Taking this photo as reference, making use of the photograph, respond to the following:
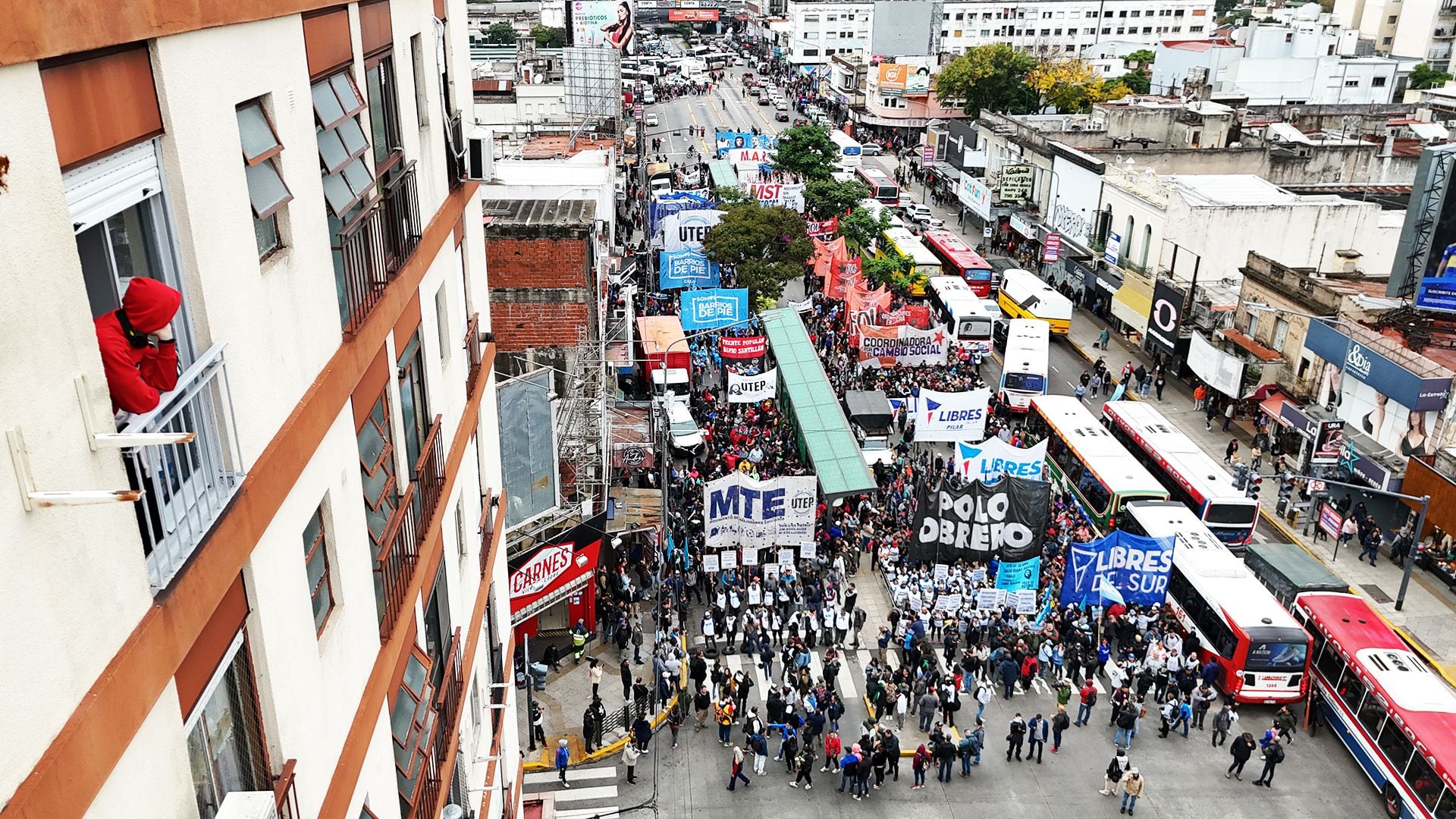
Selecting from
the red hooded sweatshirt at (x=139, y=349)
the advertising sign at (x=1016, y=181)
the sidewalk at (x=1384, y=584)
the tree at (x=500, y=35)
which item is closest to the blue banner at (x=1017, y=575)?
the sidewalk at (x=1384, y=584)

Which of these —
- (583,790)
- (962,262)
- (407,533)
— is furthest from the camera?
(962,262)

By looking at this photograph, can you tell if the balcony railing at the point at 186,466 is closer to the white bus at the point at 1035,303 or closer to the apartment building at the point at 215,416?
the apartment building at the point at 215,416

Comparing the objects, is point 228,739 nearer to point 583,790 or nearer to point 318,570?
point 318,570

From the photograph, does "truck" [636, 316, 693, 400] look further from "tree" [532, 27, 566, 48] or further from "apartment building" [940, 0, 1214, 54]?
"apartment building" [940, 0, 1214, 54]

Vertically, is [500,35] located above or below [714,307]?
above

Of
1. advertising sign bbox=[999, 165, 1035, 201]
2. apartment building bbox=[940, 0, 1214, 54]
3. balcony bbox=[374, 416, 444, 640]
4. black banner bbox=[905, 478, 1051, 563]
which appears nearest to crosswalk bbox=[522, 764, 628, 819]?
black banner bbox=[905, 478, 1051, 563]

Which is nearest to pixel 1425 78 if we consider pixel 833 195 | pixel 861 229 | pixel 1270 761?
pixel 833 195
